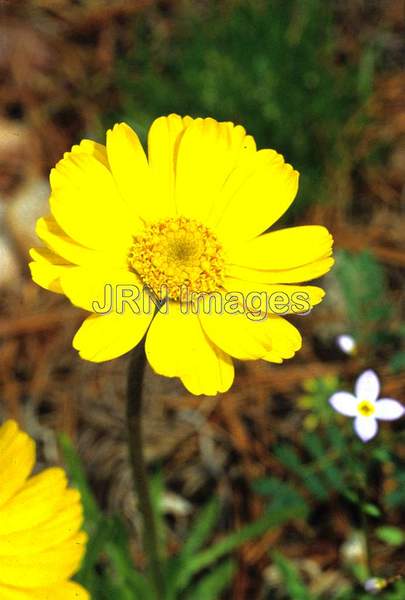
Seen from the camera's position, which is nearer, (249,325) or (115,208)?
(249,325)

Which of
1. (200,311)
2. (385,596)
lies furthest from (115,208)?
(385,596)

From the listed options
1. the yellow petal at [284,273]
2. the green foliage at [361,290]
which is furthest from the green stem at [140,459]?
the green foliage at [361,290]

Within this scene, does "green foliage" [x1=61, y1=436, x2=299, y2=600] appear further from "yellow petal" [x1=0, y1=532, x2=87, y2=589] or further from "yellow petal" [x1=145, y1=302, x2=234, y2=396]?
"yellow petal" [x1=145, y1=302, x2=234, y2=396]

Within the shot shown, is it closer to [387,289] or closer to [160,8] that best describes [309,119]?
[387,289]

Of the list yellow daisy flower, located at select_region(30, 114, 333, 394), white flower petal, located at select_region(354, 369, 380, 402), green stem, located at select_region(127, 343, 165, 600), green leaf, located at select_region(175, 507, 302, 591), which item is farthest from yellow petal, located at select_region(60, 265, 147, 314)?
green leaf, located at select_region(175, 507, 302, 591)

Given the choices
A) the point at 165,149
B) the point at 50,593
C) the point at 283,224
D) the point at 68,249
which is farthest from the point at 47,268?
the point at 283,224
